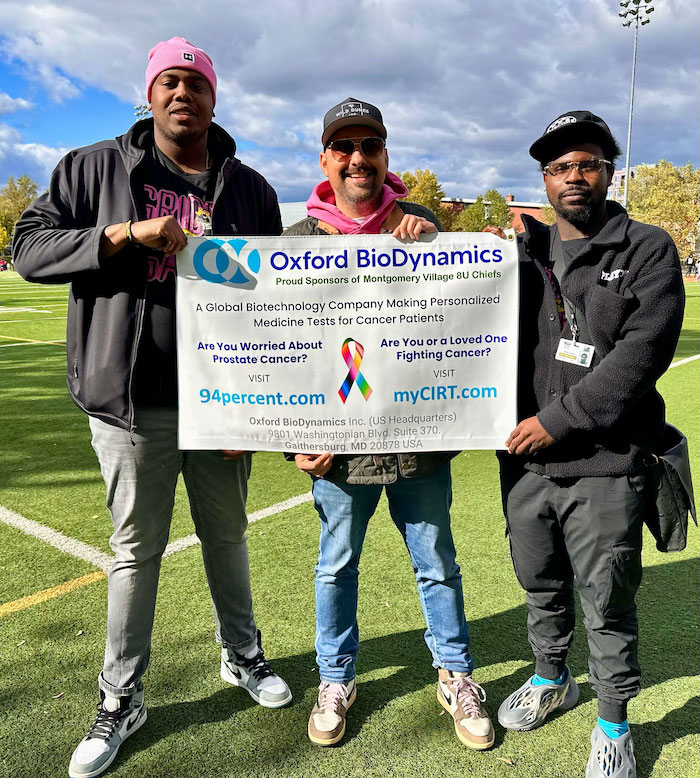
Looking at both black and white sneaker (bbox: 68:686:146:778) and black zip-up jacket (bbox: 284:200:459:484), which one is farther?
black zip-up jacket (bbox: 284:200:459:484)

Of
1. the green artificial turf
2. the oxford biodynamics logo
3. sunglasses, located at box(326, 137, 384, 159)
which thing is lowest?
the green artificial turf

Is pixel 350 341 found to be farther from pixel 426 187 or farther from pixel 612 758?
pixel 426 187

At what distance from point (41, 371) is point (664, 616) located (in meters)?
10.5

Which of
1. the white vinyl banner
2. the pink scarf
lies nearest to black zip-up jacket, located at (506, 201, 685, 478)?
the white vinyl banner

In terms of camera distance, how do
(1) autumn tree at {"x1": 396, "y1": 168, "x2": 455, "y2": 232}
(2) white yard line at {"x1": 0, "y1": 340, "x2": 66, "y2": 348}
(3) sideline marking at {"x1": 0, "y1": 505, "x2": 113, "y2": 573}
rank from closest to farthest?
(3) sideline marking at {"x1": 0, "y1": 505, "x2": 113, "y2": 573} < (2) white yard line at {"x1": 0, "y1": 340, "x2": 66, "y2": 348} < (1) autumn tree at {"x1": 396, "y1": 168, "x2": 455, "y2": 232}

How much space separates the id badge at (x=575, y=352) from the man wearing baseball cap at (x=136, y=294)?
135 cm

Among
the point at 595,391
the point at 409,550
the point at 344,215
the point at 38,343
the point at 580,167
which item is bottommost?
the point at 409,550

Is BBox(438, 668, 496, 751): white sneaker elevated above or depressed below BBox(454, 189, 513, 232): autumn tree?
below

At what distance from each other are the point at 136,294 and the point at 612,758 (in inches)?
96.5

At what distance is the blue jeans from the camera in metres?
2.54

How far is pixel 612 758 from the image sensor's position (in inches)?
90.7

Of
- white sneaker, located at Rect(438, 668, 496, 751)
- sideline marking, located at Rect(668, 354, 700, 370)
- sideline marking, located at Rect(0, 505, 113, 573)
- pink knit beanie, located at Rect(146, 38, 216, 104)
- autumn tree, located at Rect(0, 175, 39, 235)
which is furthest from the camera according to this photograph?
autumn tree, located at Rect(0, 175, 39, 235)

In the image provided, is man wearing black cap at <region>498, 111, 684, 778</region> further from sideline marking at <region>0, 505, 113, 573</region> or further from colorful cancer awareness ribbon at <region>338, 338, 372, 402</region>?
sideline marking at <region>0, 505, 113, 573</region>

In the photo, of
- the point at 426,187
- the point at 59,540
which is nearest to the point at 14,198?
the point at 426,187
